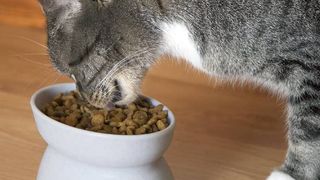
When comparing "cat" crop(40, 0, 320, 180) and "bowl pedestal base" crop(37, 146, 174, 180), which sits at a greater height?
"cat" crop(40, 0, 320, 180)

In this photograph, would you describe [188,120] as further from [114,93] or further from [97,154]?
[97,154]

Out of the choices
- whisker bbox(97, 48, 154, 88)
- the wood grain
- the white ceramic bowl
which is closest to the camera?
the white ceramic bowl

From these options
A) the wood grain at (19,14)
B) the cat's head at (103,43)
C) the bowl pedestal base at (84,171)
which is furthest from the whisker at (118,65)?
the wood grain at (19,14)

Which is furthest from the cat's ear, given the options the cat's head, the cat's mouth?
the cat's mouth

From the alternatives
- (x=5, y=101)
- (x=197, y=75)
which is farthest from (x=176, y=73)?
(x=5, y=101)

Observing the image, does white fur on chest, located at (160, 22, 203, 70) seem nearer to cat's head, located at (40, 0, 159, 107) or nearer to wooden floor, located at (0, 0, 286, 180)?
cat's head, located at (40, 0, 159, 107)

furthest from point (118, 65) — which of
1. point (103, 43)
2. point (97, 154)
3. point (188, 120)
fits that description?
point (188, 120)
